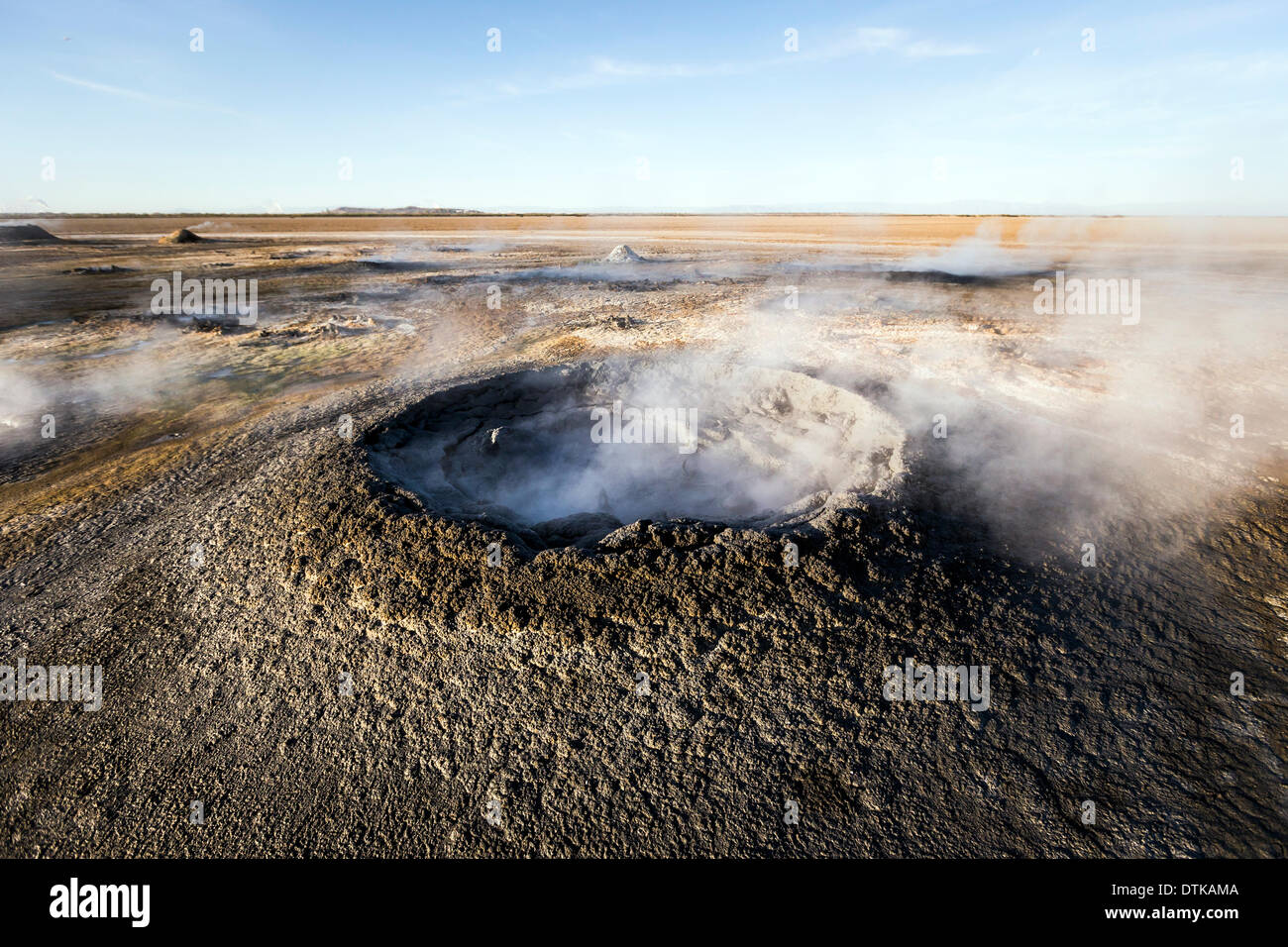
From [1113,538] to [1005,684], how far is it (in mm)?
2332

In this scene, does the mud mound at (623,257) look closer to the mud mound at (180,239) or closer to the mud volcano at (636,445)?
the mud volcano at (636,445)

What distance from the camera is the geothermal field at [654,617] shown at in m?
2.80

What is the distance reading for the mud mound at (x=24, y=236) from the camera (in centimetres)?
4064

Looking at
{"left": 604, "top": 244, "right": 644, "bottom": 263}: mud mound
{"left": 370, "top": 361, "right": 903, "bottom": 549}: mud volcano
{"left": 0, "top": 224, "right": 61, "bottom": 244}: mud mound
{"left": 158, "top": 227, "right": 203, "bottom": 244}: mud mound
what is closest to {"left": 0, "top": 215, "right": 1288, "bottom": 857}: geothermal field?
{"left": 370, "top": 361, "right": 903, "bottom": 549}: mud volcano

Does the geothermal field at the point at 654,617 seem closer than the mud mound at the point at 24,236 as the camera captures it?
Yes

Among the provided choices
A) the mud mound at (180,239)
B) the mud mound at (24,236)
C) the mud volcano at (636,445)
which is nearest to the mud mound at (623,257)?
the mud volcano at (636,445)

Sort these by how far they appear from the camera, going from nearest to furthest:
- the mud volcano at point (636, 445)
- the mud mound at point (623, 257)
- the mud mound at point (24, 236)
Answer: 1. the mud volcano at point (636, 445)
2. the mud mound at point (623, 257)
3. the mud mound at point (24, 236)

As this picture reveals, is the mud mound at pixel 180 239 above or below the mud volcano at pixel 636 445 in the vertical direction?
above

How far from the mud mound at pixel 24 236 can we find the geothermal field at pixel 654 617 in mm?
50676

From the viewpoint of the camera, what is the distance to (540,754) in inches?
119

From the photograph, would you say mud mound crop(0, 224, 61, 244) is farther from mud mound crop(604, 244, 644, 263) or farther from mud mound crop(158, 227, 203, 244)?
mud mound crop(604, 244, 644, 263)

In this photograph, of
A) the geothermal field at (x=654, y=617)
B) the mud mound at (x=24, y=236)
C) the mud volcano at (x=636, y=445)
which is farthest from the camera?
the mud mound at (x=24, y=236)

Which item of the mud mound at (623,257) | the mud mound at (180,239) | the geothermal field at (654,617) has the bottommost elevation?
the geothermal field at (654,617)

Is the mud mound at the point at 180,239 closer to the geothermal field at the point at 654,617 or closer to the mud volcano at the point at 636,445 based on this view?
the geothermal field at the point at 654,617
